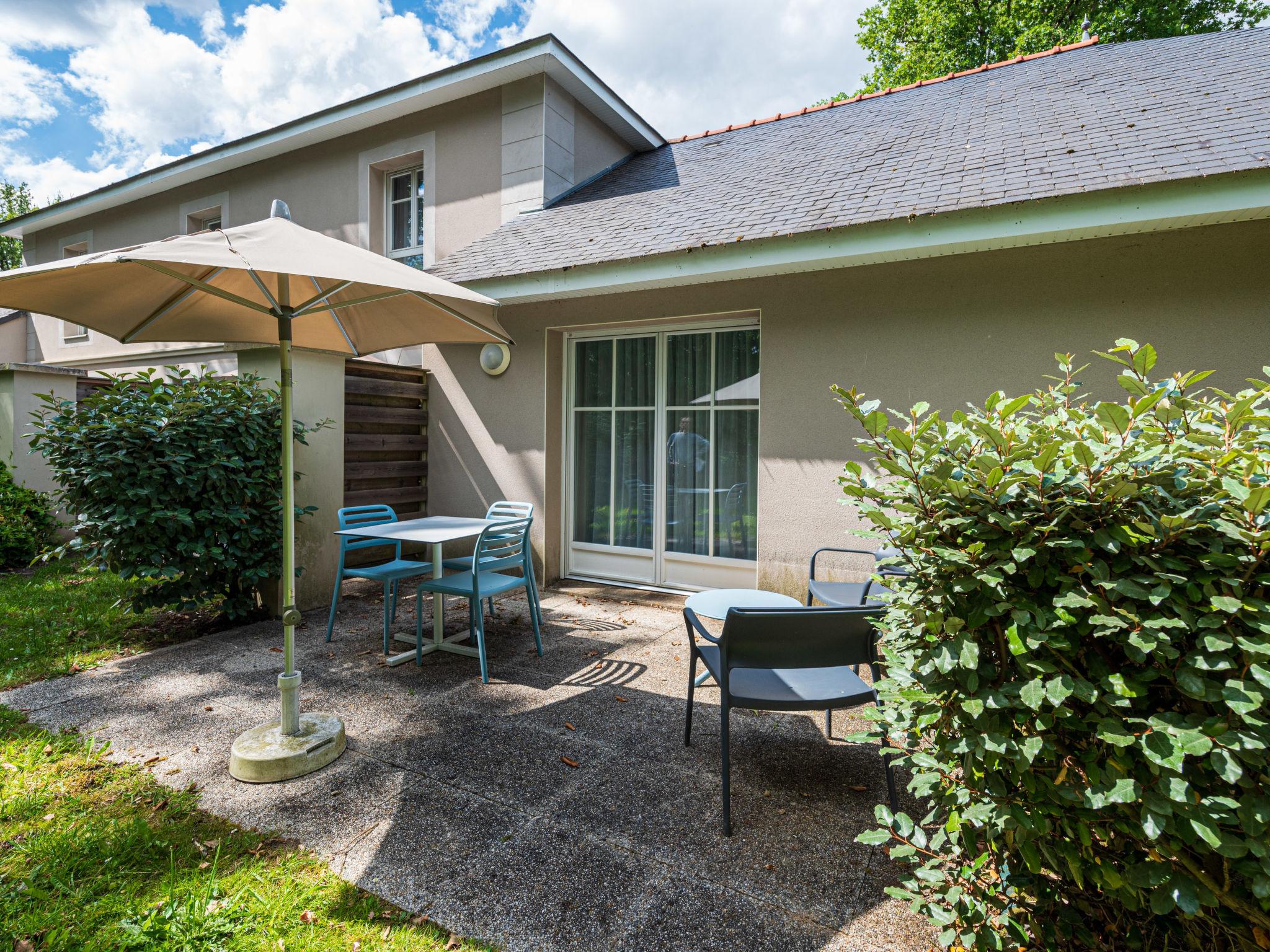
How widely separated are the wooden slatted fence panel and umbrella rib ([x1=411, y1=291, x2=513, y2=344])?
122 inches

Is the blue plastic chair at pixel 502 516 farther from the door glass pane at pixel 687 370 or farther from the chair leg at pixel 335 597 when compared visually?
the door glass pane at pixel 687 370

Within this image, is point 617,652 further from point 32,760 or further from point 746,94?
point 746,94

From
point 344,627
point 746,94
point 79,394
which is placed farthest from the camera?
point 746,94

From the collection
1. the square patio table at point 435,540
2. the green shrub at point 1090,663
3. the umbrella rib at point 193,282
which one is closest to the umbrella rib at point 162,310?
the umbrella rib at point 193,282

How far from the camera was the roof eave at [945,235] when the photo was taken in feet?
12.2

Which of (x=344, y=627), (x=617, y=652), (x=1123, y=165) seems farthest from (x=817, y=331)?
(x=344, y=627)

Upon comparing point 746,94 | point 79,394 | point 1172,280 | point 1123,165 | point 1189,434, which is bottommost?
point 1189,434

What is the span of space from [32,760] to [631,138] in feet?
32.2

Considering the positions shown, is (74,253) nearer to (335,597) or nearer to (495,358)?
(495,358)

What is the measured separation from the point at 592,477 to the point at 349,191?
6247 mm

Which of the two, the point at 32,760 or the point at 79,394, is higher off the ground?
the point at 79,394

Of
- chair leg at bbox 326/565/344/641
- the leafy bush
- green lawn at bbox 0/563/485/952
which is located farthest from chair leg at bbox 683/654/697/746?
the leafy bush

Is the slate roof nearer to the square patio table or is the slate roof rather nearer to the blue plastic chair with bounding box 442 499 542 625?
the blue plastic chair with bounding box 442 499 542 625

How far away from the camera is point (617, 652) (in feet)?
15.5
